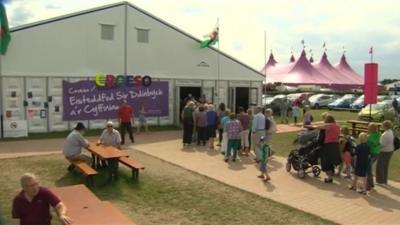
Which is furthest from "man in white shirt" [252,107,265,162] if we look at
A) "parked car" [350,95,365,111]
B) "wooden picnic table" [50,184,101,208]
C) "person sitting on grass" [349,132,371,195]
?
"parked car" [350,95,365,111]

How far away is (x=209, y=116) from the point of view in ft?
56.4

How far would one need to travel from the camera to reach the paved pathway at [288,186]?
873 cm

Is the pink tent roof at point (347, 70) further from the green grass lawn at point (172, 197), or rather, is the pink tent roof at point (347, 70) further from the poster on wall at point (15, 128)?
the green grass lawn at point (172, 197)

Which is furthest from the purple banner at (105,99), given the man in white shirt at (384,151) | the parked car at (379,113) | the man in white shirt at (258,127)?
the man in white shirt at (384,151)

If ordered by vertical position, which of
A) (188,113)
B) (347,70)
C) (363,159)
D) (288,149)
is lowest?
(288,149)

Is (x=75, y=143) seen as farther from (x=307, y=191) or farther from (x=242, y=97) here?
(x=242, y=97)

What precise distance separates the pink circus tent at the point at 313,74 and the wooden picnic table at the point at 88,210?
4018 centimetres

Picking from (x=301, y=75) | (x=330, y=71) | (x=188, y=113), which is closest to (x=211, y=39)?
(x=188, y=113)

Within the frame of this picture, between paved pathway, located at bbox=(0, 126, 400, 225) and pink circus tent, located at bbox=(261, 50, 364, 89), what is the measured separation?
32780 millimetres

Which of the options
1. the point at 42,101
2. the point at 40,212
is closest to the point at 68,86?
the point at 42,101

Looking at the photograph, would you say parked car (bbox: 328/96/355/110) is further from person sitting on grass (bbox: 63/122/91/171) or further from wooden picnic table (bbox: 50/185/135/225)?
wooden picnic table (bbox: 50/185/135/225)

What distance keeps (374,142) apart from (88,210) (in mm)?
6852

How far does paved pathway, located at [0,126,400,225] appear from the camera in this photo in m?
8.73

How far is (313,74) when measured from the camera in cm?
4972
